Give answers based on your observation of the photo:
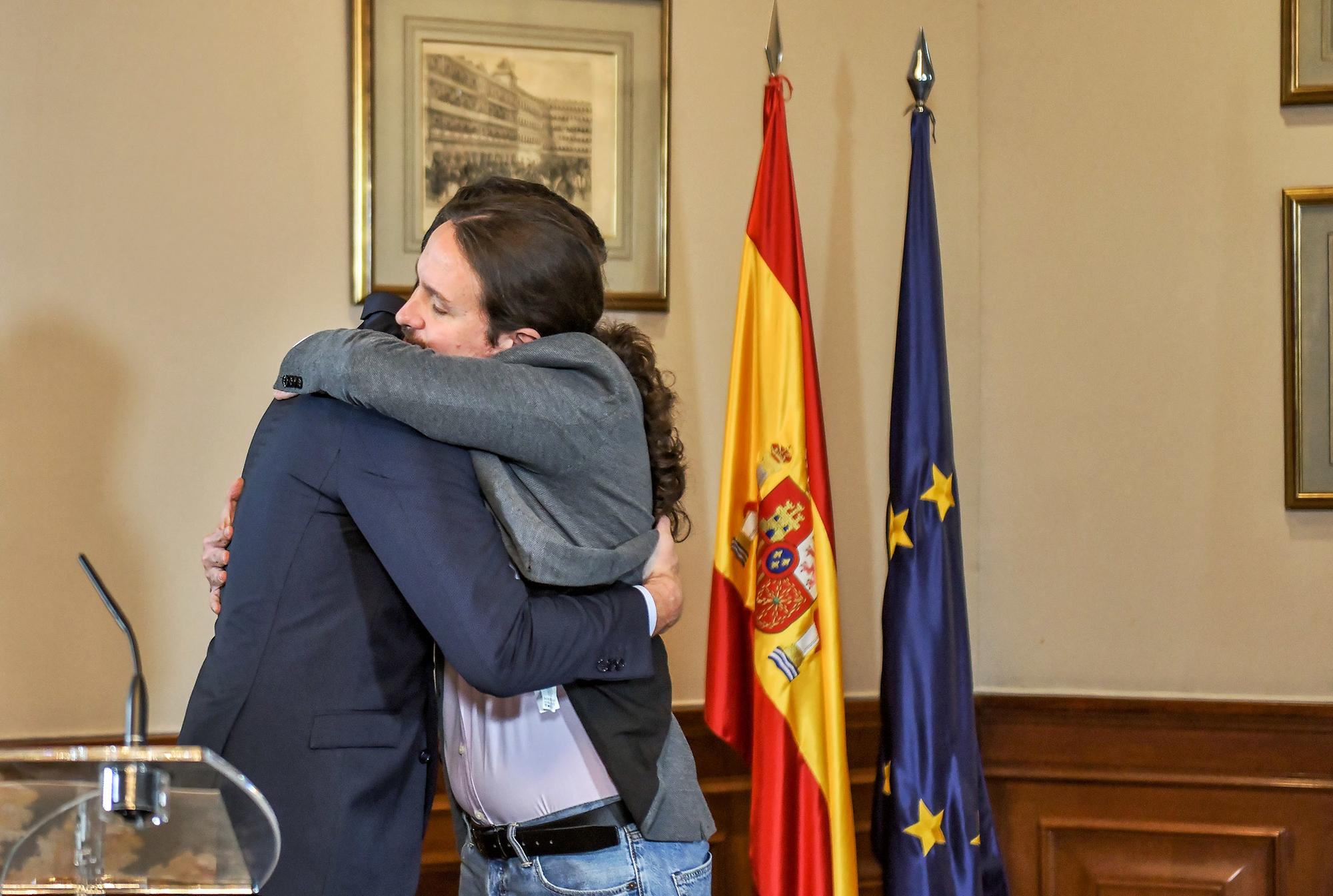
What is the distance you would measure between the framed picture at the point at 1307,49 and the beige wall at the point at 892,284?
1.8 inches

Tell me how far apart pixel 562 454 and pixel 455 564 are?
0.19 metres

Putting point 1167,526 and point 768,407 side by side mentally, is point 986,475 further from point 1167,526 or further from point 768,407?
point 768,407

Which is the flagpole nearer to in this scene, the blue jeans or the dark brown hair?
the dark brown hair

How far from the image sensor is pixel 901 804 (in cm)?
234

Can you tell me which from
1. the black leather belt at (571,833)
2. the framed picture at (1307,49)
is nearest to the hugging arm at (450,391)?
the black leather belt at (571,833)

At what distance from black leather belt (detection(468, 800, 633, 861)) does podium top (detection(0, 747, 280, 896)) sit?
0.63m

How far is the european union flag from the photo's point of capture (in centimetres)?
234

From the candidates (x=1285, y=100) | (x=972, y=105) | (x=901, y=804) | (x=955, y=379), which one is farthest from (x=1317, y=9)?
(x=901, y=804)

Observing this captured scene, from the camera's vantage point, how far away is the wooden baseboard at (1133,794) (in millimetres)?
2615

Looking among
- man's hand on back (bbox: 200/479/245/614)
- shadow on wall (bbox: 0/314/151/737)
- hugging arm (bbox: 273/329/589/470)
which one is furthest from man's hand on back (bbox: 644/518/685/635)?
shadow on wall (bbox: 0/314/151/737)

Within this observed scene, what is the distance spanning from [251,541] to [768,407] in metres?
1.32

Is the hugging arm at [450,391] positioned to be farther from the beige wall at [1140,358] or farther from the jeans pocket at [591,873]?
the beige wall at [1140,358]

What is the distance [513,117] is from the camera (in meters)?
2.62

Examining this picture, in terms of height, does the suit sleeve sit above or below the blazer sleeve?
below
